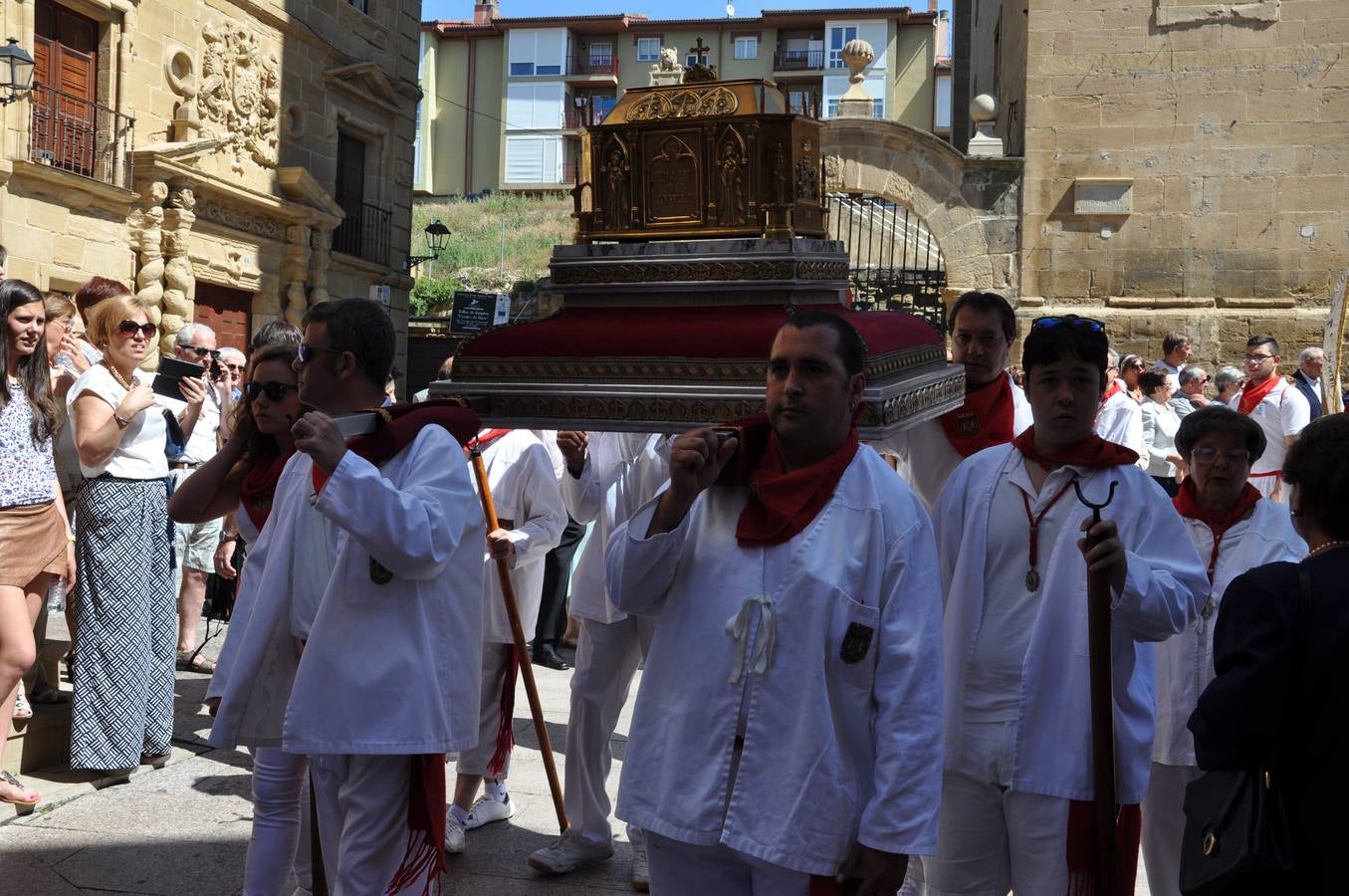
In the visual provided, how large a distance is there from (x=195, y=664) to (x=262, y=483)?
4.23 meters

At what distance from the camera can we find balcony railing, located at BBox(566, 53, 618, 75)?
54938 millimetres

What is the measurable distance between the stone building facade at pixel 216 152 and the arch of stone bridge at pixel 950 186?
27.2 feet

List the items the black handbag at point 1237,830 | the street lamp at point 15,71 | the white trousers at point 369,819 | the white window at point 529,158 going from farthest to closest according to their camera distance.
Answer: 1. the white window at point 529,158
2. the street lamp at point 15,71
3. the white trousers at point 369,819
4. the black handbag at point 1237,830

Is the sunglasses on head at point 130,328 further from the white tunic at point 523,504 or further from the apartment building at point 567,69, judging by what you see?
the apartment building at point 567,69

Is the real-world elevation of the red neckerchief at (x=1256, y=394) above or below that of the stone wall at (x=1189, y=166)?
below

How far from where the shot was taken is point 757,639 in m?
2.56

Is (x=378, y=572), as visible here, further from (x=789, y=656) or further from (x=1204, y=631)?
(x=1204, y=631)

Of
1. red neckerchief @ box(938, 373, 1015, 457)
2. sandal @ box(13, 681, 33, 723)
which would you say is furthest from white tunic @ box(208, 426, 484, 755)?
sandal @ box(13, 681, 33, 723)

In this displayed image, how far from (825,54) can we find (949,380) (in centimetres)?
5319

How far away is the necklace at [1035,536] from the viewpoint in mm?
3127

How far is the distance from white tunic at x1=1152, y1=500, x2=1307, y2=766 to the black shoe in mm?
5483

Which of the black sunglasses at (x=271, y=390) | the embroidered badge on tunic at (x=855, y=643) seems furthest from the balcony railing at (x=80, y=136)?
the embroidered badge on tunic at (x=855, y=643)

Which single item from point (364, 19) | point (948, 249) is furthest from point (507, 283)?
point (948, 249)

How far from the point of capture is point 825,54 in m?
54.1
